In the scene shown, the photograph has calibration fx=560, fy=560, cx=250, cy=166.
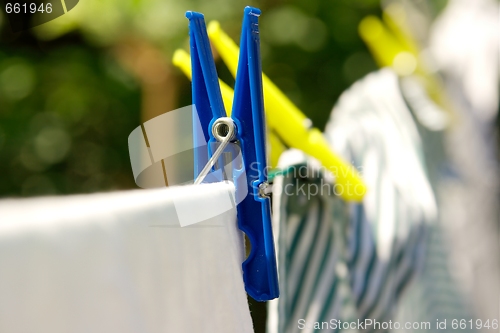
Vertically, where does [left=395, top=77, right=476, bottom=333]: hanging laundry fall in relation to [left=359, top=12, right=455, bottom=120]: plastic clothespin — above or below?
below

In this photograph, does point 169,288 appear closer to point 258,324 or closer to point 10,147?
point 258,324

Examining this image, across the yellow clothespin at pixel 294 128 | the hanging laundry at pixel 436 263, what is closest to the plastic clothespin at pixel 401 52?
the hanging laundry at pixel 436 263

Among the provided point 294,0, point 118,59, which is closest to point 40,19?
point 118,59

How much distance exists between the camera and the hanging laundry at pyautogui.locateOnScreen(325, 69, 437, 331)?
55 centimetres

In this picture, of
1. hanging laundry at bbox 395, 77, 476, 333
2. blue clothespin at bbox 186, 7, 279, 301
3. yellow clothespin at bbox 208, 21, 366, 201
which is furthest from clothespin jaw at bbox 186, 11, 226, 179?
hanging laundry at bbox 395, 77, 476, 333

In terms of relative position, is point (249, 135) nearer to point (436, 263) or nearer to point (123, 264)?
point (123, 264)

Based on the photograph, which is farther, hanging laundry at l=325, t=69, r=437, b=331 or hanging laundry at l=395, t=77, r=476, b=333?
hanging laundry at l=395, t=77, r=476, b=333

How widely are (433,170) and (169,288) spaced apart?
542mm

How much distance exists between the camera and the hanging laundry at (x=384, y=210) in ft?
1.81

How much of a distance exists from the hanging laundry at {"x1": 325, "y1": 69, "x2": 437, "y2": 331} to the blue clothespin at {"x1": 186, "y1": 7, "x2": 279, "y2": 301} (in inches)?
9.2

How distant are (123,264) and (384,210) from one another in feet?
1.25

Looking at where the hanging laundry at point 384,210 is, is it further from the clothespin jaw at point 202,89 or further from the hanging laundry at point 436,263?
the clothespin jaw at point 202,89

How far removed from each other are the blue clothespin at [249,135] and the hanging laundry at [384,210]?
23 centimetres

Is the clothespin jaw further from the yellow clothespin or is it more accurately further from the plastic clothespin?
the plastic clothespin
